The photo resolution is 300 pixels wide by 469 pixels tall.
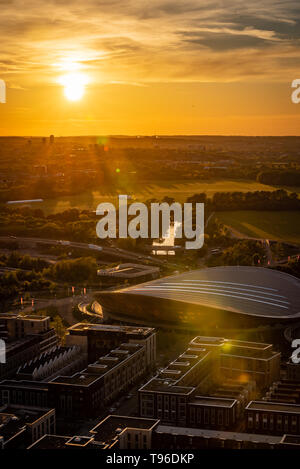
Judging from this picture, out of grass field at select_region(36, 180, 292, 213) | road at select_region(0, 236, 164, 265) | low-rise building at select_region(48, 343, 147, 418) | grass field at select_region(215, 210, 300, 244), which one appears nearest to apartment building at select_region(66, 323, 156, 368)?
low-rise building at select_region(48, 343, 147, 418)

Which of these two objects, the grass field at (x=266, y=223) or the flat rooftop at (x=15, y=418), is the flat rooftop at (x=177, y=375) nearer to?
the flat rooftop at (x=15, y=418)

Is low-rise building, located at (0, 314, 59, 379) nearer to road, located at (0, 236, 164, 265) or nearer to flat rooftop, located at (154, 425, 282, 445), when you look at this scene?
flat rooftop, located at (154, 425, 282, 445)

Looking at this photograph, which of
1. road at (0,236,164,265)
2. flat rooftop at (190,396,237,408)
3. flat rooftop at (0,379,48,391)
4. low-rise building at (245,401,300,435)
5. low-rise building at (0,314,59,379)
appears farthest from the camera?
road at (0,236,164,265)

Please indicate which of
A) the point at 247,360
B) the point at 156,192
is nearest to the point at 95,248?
the point at 247,360
